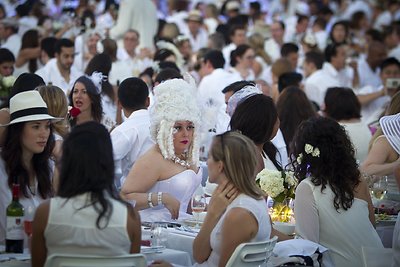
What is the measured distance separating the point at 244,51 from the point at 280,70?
69cm

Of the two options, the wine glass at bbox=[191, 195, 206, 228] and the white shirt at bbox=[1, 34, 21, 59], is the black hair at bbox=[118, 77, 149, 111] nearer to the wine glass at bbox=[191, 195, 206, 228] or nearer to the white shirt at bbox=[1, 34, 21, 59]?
the wine glass at bbox=[191, 195, 206, 228]

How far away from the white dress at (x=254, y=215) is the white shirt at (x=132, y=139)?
2.77 m

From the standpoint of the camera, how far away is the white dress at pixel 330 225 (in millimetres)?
6223

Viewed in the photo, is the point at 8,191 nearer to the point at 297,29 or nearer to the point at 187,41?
the point at 187,41

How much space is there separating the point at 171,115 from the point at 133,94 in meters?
1.38

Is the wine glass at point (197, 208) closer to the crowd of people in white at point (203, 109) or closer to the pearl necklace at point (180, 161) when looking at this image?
the crowd of people in white at point (203, 109)

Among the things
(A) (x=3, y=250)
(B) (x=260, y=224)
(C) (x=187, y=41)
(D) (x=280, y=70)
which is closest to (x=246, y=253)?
(B) (x=260, y=224)

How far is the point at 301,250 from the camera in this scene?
5.84 meters

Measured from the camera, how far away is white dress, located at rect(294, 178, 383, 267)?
Answer: 622cm

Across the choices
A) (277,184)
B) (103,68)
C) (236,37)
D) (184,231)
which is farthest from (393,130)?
(236,37)

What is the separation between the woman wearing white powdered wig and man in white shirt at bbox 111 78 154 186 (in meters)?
0.86

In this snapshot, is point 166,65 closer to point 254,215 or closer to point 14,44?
point 14,44

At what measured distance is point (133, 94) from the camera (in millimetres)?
8383

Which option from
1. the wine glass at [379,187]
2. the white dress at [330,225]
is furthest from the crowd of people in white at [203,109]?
the wine glass at [379,187]
